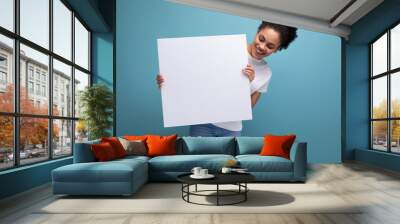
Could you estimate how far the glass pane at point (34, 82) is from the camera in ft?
17.8

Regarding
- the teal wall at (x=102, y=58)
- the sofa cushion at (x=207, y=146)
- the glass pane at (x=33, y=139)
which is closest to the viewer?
the glass pane at (x=33, y=139)

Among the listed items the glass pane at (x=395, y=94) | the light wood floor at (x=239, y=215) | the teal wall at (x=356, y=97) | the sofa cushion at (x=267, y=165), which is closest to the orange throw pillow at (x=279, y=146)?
the sofa cushion at (x=267, y=165)

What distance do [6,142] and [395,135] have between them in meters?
7.18

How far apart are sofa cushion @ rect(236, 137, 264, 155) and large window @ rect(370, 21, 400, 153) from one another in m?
3.25

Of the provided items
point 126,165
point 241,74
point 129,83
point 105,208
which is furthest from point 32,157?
point 241,74

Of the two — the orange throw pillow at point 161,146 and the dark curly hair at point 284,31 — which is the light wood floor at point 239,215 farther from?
the dark curly hair at point 284,31

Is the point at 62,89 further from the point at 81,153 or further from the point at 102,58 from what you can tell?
the point at 102,58

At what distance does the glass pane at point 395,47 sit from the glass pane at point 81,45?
649 cm

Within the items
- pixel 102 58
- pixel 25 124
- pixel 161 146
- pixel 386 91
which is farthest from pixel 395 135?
pixel 25 124

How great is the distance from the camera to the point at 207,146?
6715 millimetres

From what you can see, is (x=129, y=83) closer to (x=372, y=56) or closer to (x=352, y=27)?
(x=352, y=27)

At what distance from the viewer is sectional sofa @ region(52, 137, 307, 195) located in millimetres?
4789

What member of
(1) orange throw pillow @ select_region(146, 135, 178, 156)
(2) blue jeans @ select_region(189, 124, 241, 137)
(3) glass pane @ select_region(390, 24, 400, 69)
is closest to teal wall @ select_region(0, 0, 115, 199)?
(1) orange throw pillow @ select_region(146, 135, 178, 156)

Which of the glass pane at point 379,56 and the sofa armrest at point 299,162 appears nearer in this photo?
the sofa armrest at point 299,162
